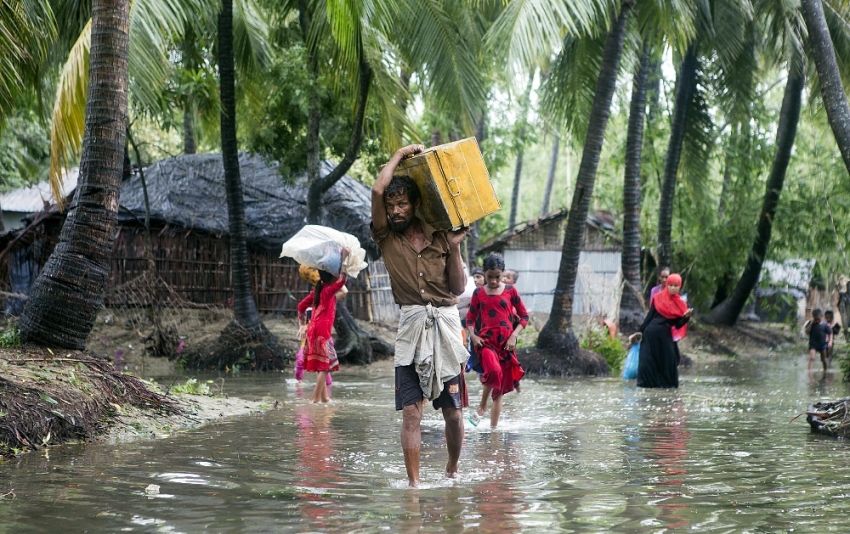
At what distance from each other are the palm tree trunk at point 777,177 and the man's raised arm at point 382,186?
60.4 ft

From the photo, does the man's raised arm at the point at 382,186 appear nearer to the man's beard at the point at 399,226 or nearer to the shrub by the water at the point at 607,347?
the man's beard at the point at 399,226

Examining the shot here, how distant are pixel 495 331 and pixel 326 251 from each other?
2975 mm

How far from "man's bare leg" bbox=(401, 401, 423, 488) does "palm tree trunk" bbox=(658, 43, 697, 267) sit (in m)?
18.0

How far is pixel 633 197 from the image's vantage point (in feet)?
70.0

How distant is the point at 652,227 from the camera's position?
29.1m

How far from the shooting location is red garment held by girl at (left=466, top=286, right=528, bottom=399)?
376 inches

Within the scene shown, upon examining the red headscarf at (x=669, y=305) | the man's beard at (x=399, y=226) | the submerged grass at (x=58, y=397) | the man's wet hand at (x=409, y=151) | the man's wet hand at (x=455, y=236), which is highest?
the man's wet hand at (x=409, y=151)

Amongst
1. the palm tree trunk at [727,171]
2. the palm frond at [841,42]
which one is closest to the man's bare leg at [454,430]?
the palm frond at [841,42]

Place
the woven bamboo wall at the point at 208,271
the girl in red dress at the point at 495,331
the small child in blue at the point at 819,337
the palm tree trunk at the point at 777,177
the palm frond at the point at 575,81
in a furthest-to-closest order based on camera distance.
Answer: the palm tree trunk at the point at 777,177, the woven bamboo wall at the point at 208,271, the small child in blue at the point at 819,337, the palm frond at the point at 575,81, the girl in red dress at the point at 495,331

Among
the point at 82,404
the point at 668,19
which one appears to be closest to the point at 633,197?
the point at 668,19

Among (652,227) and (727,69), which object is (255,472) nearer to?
(727,69)

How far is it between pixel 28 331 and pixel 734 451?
599 cm

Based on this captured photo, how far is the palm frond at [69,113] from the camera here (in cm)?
1155

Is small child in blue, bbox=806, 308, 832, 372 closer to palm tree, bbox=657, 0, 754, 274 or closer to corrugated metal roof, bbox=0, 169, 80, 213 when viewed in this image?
palm tree, bbox=657, 0, 754, 274
